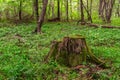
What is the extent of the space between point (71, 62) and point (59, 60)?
416 mm

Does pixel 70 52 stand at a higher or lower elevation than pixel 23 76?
higher

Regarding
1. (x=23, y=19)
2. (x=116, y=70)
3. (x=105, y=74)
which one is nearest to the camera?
(x=105, y=74)

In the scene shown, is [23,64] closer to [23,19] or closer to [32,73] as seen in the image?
[32,73]

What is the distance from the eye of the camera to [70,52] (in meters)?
8.03

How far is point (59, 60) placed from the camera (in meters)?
8.08

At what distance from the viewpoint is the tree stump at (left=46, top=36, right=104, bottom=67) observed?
7.95 m

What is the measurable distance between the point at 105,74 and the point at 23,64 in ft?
8.73

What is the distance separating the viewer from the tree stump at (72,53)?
7.95 metres

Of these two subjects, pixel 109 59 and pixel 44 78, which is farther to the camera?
pixel 109 59

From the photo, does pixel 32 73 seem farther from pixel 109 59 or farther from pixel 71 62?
pixel 109 59

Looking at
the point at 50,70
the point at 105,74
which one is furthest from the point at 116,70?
the point at 50,70

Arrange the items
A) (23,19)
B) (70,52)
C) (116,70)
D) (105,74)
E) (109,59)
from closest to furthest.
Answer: (105,74) → (116,70) → (70,52) → (109,59) → (23,19)


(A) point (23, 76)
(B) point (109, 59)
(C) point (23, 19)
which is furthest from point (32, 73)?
(C) point (23, 19)

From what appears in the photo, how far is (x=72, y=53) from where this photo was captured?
800 centimetres
